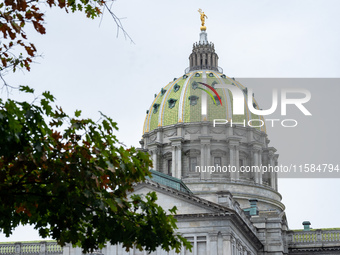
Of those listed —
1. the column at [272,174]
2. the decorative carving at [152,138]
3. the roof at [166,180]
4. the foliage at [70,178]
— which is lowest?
the foliage at [70,178]

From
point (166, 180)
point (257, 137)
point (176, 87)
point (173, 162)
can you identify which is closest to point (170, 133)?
point (173, 162)

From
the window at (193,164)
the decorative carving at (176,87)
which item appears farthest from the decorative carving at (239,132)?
the decorative carving at (176,87)

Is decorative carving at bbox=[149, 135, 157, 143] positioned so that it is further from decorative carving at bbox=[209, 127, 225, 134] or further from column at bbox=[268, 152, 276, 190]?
column at bbox=[268, 152, 276, 190]

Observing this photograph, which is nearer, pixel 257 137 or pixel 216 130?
pixel 216 130

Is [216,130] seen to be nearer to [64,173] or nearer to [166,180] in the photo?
[166,180]

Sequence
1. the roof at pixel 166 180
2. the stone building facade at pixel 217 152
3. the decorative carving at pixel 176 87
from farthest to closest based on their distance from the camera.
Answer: the decorative carving at pixel 176 87 < the stone building facade at pixel 217 152 < the roof at pixel 166 180

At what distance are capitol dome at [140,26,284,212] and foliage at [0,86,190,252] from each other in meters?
78.5

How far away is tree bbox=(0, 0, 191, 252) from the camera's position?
54.2 feet

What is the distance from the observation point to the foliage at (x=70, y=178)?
54.2ft

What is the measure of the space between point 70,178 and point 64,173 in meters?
0.18

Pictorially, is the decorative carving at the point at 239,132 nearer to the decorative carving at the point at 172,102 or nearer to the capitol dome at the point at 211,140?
the capitol dome at the point at 211,140

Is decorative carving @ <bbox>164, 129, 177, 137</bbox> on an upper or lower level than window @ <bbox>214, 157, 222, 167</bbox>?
upper

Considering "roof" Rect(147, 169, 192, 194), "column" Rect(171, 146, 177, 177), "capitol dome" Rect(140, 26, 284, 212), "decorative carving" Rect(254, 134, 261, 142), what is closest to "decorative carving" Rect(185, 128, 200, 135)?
"capitol dome" Rect(140, 26, 284, 212)

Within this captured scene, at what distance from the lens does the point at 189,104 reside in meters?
108
